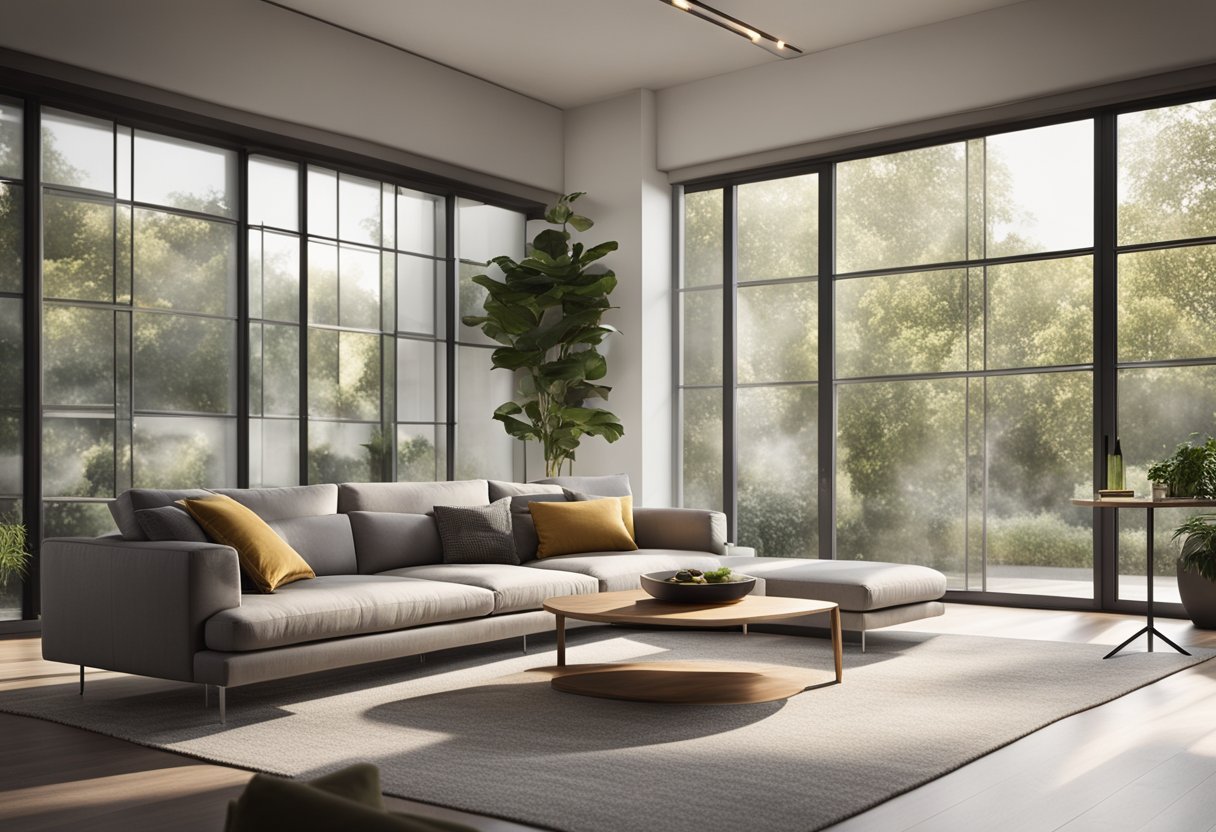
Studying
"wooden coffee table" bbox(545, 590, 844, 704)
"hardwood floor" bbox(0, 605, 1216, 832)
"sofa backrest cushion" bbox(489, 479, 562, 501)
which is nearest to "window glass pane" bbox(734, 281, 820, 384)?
"sofa backrest cushion" bbox(489, 479, 562, 501)

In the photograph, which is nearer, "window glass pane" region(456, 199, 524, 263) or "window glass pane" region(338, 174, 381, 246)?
"window glass pane" region(338, 174, 381, 246)

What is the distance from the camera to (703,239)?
28.8 ft

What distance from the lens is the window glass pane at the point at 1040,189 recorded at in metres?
7.00

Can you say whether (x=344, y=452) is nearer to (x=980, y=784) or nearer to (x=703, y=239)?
(x=703, y=239)

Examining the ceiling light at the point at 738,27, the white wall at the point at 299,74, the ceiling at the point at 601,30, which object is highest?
the ceiling at the point at 601,30

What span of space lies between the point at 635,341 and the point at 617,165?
1.37 meters

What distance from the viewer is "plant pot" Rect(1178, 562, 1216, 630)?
597cm

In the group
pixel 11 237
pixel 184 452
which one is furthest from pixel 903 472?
pixel 11 237

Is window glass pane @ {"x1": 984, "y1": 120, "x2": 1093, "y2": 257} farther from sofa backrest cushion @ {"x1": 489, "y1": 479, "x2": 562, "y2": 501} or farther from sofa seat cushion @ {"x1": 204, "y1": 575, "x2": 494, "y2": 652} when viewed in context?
sofa seat cushion @ {"x1": 204, "y1": 575, "x2": 494, "y2": 652}

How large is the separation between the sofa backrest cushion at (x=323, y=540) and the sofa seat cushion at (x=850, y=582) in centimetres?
190

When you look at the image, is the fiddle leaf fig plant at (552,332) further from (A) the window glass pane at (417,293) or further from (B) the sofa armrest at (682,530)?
(B) the sofa armrest at (682,530)

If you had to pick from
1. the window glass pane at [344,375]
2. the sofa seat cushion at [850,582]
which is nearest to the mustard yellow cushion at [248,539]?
the sofa seat cushion at [850,582]

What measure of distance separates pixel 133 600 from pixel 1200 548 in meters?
5.16

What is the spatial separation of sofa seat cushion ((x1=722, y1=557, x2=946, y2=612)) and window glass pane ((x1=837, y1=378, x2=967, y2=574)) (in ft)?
6.00
